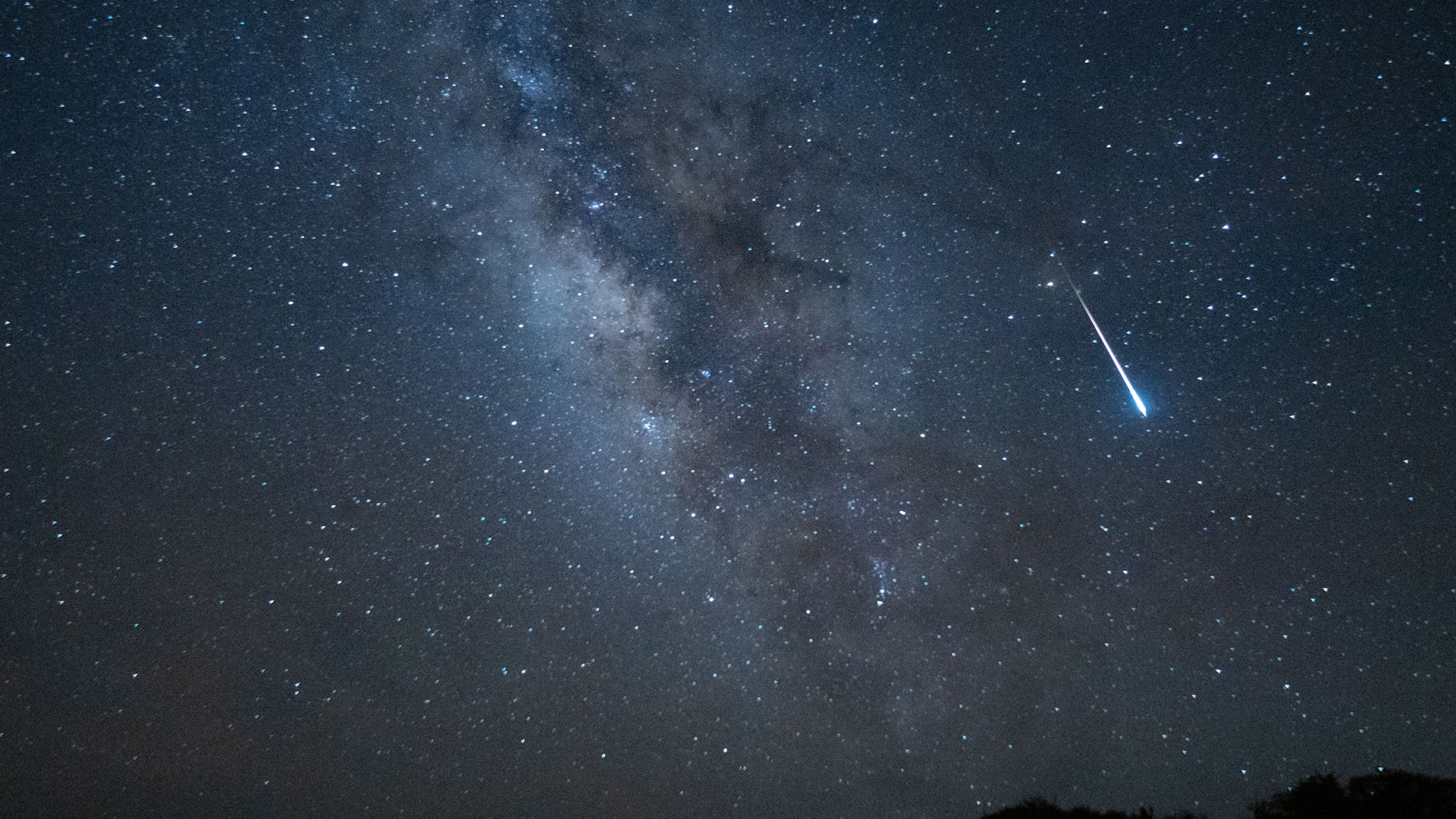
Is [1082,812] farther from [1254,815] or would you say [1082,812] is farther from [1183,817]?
[1254,815]

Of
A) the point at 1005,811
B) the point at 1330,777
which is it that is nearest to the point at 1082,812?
the point at 1005,811

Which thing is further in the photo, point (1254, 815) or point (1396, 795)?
point (1254, 815)

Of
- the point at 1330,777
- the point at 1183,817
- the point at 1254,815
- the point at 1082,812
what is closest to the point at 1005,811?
the point at 1082,812
